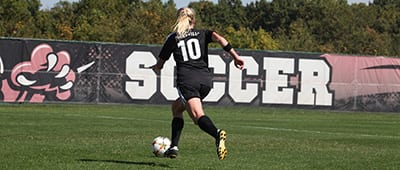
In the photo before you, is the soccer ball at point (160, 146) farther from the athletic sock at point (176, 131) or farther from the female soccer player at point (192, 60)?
the female soccer player at point (192, 60)

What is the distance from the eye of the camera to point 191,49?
10562 mm

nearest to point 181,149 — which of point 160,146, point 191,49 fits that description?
point 160,146

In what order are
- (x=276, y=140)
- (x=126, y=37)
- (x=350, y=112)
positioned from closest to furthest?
1. (x=276, y=140)
2. (x=350, y=112)
3. (x=126, y=37)

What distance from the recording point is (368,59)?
35.4 meters

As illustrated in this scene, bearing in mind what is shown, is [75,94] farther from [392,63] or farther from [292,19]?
[292,19]

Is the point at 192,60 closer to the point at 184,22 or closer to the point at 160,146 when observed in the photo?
the point at 184,22

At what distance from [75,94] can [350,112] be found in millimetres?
11080

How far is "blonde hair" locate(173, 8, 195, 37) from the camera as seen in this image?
1056 centimetres

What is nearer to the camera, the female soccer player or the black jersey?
the female soccer player

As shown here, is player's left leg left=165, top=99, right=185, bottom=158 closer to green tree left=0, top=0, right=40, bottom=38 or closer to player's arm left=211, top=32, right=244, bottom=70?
player's arm left=211, top=32, right=244, bottom=70

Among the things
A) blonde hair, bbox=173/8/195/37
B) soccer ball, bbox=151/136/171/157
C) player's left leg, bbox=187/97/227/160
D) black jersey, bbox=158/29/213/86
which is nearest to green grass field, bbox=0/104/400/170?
soccer ball, bbox=151/136/171/157

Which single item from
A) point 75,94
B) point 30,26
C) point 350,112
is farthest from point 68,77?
point 30,26

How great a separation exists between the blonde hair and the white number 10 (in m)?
0.13

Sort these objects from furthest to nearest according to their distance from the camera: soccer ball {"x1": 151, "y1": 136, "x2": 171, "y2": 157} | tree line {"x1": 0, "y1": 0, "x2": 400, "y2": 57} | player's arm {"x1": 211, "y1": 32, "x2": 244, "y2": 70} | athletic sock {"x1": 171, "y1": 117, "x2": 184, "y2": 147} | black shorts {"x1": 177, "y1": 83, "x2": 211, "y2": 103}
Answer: tree line {"x1": 0, "y1": 0, "x2": 400, "y2": 57}
soccer ball {"x1": 151, "y1": 136, "x2": 171, "y2": 157}
athletic sock {"x1": 171, "y1": 117, "x2": 184, "y2": 147}
player's arm {"x1": 211, "y1": 32, "x2": 244, "y2": 70}
black shorts {"x1": 177, "y1": 83, "x2": 211, "y2": 103}
